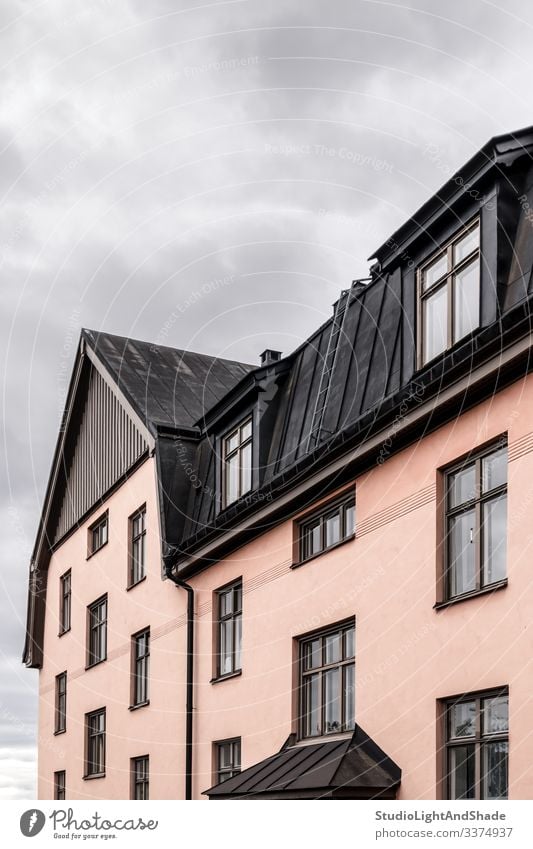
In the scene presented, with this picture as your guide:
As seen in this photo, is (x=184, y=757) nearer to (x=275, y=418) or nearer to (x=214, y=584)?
(x=214, y=584)

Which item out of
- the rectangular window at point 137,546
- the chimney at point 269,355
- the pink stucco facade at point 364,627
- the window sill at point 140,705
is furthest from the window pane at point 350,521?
the rectangular window at point 137,546

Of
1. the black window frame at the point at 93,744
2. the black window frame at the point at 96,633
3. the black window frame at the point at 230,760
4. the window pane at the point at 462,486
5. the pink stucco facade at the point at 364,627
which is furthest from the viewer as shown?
the black window frame at the point at 96,633

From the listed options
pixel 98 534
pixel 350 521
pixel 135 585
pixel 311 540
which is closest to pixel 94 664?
pixel 98 534

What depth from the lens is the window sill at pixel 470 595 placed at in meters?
12.5

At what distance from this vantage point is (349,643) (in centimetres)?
1625

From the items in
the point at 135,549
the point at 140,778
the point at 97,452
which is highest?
the point at 97,452

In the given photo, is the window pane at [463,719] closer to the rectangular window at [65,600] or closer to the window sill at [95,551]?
the window sill at [95,551]

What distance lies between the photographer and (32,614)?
34.5 metres

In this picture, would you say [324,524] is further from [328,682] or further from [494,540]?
[494,540]

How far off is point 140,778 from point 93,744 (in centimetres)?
422

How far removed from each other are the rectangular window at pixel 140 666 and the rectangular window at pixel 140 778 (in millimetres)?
1182

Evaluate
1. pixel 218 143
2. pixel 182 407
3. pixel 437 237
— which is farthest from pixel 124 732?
pixel 437 237

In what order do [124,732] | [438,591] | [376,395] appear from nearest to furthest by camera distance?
[438,591] < [376,395] < [124,732]
